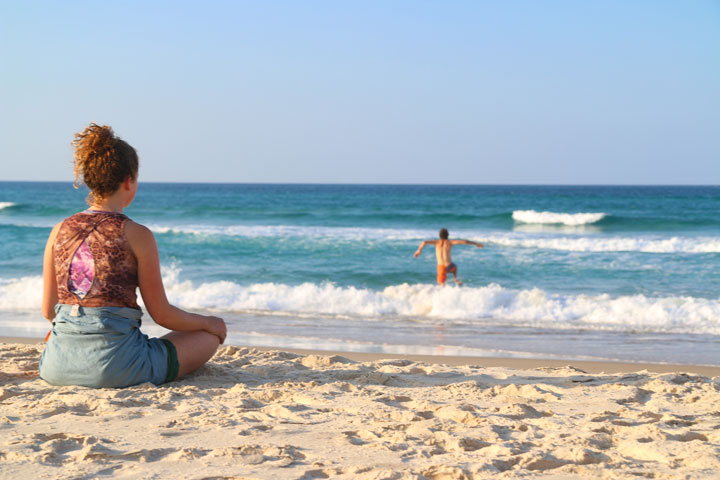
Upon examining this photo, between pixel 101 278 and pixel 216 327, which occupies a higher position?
pixel 101 278

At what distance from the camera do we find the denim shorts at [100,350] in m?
3.50

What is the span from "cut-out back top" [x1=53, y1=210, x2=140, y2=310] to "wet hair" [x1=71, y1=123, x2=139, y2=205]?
0.16 m

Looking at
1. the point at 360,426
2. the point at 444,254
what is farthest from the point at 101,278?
the point at 444,254

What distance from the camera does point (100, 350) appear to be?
358cm

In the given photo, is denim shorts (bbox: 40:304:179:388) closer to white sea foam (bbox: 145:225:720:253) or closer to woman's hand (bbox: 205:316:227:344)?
woman's hand (bbox: 205:316:227:344)

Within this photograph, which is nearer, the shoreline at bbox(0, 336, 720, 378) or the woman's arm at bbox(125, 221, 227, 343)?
the woman's arm at bbox(125, 221, 227, 343)

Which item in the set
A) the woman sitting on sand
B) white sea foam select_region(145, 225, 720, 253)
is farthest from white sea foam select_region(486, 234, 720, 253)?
the woman sitting on sand

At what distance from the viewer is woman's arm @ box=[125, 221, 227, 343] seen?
3.46 metres

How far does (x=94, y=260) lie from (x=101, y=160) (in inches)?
20.3

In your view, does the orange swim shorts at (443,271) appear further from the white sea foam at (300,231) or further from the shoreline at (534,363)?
the white sea foam at (300,231)

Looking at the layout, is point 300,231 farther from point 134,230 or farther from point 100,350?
point 134,230

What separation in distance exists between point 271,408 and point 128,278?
1016 mm

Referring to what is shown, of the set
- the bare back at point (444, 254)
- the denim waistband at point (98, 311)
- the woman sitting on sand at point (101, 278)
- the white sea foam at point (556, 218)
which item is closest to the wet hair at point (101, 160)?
the woman sitting on sand at point (101, 278)

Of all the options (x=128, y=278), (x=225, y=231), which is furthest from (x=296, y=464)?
(x=225, y=231)
